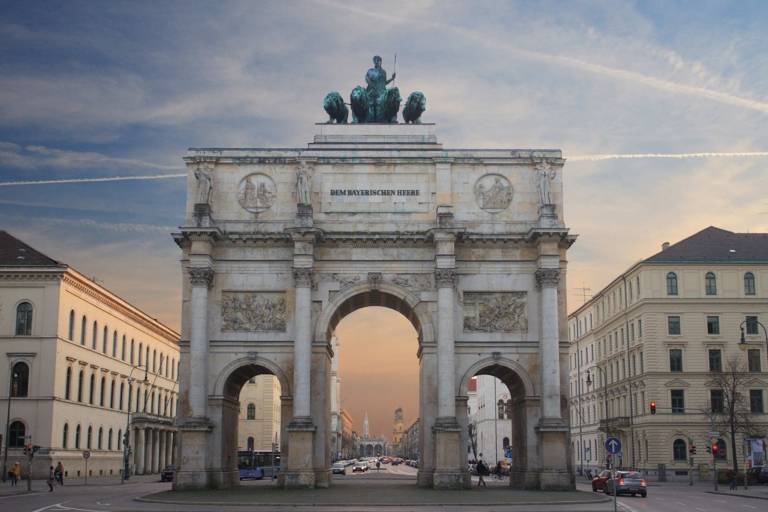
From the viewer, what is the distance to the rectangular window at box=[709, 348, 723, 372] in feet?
240

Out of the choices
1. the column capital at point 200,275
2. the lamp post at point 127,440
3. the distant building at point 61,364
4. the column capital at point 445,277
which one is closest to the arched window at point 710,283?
the column capital at point 445,277

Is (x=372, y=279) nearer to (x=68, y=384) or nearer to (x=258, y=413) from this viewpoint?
(x=68, y=384)

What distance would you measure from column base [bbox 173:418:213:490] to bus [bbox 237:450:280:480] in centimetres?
2476

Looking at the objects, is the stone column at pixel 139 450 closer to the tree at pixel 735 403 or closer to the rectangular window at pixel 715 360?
the tree at pixel 735 403

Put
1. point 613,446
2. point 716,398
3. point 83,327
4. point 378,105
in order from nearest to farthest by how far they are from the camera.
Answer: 1. point 613,446
2. point 378,105
3. point 83,327
4. point 716,398

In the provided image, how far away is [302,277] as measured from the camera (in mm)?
45125

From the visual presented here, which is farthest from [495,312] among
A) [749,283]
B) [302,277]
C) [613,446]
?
[749,283]

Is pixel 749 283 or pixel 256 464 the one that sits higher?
pixel 749 283

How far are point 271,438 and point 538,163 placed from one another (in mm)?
67742

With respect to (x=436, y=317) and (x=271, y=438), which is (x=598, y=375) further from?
(x=436, y=317)

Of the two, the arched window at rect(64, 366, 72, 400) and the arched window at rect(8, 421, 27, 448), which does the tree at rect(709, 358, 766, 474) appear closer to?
the arched window at rect(64, 366, 72, 400)

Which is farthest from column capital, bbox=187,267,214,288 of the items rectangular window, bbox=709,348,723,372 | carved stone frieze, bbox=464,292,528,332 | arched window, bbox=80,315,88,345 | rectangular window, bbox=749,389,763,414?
rectangular window, bbox=749,389,763,414

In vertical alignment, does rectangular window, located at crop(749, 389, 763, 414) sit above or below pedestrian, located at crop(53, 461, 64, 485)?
above

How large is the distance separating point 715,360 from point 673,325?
3.86 m
